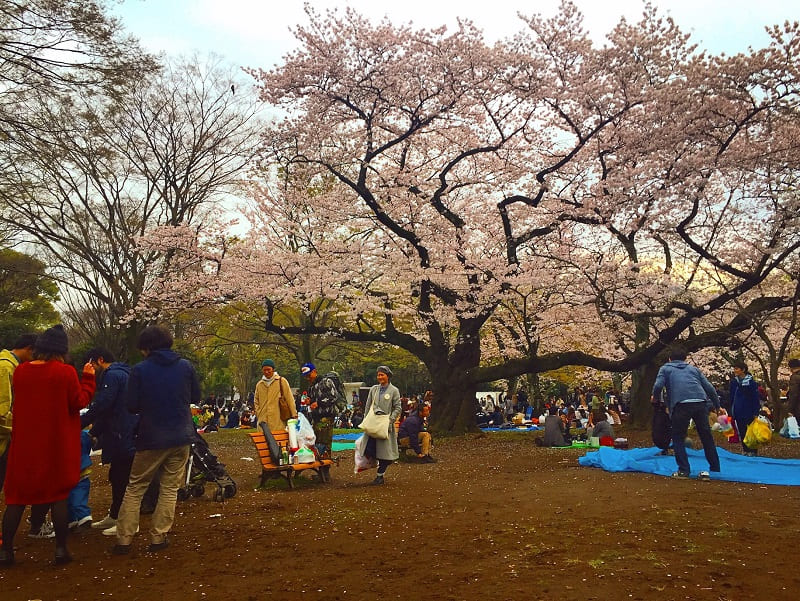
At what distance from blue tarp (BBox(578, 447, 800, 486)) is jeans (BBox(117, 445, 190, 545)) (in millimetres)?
6120

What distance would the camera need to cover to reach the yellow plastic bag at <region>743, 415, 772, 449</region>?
948 cm

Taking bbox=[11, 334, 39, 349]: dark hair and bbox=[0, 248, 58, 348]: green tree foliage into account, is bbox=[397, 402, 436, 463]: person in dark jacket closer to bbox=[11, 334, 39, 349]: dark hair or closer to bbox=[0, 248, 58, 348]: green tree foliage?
bbox=[11, 334, 39, 349]: dark hair

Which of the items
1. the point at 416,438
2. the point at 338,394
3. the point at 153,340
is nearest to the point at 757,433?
the point at 416,438

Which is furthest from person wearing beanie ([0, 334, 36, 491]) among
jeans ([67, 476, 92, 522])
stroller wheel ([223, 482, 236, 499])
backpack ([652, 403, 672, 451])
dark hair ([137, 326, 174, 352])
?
backpack ([652, 403, 672, 451])

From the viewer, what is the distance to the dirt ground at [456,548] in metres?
3.52

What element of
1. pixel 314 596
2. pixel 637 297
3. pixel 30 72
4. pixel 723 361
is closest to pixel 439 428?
pixel 637 297

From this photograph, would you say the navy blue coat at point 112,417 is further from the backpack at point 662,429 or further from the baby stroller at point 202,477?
the backpack at point 662,429

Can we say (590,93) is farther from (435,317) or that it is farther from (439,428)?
(439,428)

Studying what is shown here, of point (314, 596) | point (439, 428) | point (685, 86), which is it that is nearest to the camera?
point (314, 596)

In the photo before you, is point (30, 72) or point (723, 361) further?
point (723, 361)

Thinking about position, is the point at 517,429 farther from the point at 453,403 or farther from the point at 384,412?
the point at 384,412

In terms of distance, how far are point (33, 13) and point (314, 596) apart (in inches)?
289

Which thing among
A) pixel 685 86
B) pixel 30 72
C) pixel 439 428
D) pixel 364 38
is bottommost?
pixel 439 428

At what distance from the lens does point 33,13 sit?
743cm
